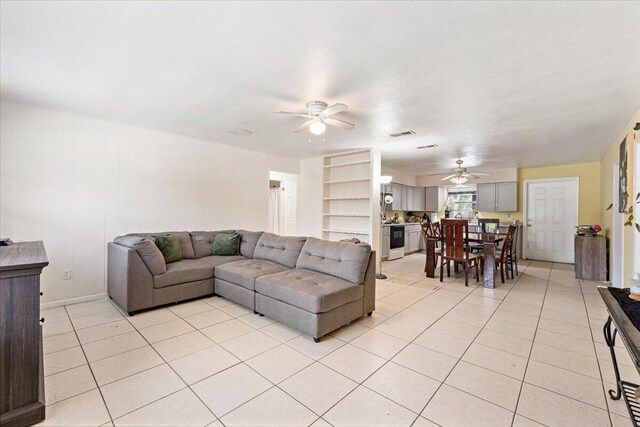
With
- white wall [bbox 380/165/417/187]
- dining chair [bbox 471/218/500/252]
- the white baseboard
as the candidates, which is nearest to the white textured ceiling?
dining chair [bbox 471/218/500/252]

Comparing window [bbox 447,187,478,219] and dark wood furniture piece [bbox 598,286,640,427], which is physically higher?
window [bbox 447,187,478,219]

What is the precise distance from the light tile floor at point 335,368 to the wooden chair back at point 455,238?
1.31m

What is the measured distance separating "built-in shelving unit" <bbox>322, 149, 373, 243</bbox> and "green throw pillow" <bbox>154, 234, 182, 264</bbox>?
3028 millimetres

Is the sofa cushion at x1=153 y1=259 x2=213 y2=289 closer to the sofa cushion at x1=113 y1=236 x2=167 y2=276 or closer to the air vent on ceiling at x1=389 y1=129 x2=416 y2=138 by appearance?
the sofa cushion at x1=113 y1=236 x2=167 y2=276

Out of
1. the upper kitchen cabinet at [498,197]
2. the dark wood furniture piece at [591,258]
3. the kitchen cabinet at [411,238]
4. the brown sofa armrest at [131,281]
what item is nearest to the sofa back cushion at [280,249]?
the brown sofa armrest at [131,281]

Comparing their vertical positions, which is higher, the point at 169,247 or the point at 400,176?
the point at 400,176

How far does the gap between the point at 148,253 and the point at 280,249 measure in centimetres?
159

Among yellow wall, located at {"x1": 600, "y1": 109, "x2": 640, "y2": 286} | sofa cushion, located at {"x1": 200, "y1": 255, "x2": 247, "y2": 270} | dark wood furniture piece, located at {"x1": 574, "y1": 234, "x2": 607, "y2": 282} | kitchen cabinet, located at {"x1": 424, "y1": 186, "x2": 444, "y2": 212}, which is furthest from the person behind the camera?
kitchen cabinet, located at {"x1": 424, "y1": 186, "x2": 444, "y2": 212}

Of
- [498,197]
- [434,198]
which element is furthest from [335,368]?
[434,198]

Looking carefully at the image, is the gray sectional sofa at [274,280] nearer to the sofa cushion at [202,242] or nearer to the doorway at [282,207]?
the sofa cushion at [202,242]

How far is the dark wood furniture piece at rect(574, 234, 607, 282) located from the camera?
4965 millimetres

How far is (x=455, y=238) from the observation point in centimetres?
480

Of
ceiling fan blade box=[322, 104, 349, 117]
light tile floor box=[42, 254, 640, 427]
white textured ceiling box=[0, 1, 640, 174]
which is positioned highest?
white textured ceiling box=[0, 1, 640, 174]

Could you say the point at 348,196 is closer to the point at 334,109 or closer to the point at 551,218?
the point at 334,109
